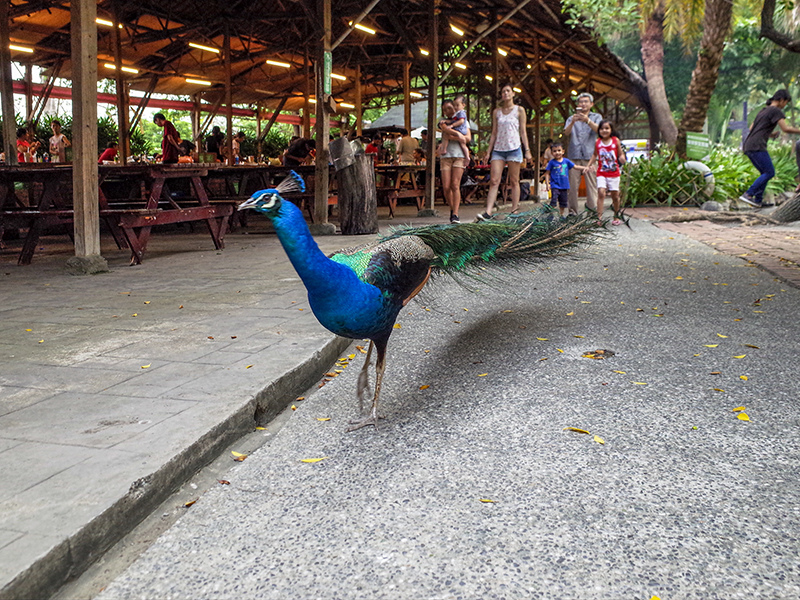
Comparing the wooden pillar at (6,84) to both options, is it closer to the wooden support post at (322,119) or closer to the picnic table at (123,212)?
the picnic table at (123,212)

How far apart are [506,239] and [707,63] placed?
14.2m

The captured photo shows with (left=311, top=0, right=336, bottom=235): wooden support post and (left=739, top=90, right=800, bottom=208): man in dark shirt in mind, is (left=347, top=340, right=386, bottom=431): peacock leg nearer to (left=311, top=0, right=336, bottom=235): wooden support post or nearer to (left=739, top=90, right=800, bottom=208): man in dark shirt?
(left=311, top=0, right=336, bottom=235): wooden support post

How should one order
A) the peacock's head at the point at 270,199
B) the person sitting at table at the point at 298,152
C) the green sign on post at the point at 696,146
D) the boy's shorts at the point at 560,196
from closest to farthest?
the peacock's head at the point at 270,199 → the boy's shorts at the point at 560,196 → the person sitting at table at the point at 298,152 → the green sign on post at the point at 696,146

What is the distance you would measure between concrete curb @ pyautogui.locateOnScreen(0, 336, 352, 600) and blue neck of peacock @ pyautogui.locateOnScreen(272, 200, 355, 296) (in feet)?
2.23

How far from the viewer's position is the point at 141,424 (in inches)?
106

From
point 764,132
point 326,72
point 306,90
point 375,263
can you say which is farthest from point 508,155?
point 306,90

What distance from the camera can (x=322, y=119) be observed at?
9.70 m

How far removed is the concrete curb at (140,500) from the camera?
5.78ft

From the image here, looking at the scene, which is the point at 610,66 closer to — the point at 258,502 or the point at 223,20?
the point at 223,20

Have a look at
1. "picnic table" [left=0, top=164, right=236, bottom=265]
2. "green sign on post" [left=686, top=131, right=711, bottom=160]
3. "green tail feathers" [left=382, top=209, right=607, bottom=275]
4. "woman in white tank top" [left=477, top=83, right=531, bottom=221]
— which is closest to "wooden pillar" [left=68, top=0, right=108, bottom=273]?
"picnic table" [left=0, top=164, right=236, bottom=265]

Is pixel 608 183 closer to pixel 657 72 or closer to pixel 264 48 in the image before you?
pixel 264 48

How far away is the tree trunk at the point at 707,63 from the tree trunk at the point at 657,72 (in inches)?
162

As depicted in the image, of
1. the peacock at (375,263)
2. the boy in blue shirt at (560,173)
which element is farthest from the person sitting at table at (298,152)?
the peacock at (375,263)

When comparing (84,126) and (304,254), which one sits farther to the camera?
(84,126)
